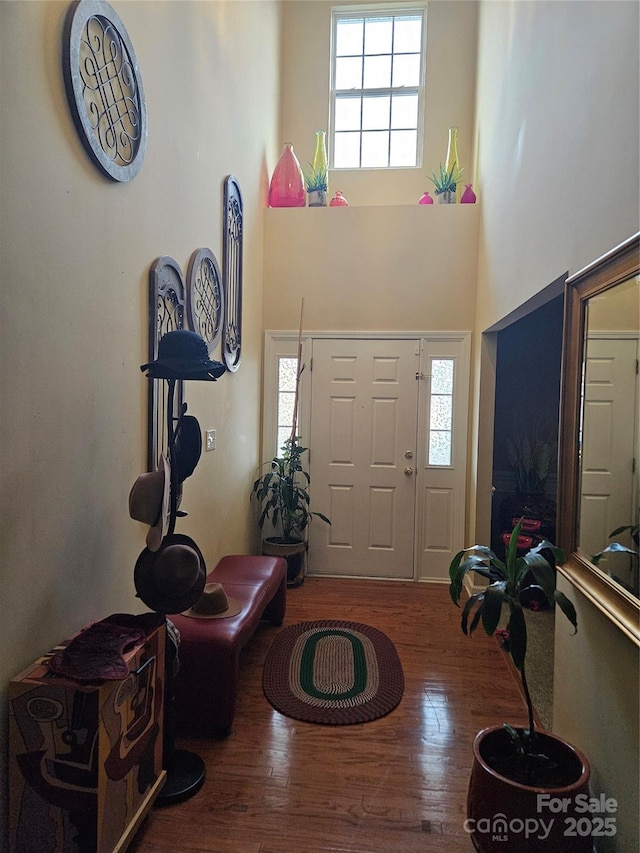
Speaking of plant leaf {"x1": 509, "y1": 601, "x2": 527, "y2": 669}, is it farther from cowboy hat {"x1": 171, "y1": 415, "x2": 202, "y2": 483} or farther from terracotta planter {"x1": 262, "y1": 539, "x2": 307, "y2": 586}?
terracotta planter {"x1": 262, "y1": 539, "x2": 307, "y2": 586}

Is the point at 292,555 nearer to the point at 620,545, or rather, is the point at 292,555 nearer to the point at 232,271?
the point at 232,271

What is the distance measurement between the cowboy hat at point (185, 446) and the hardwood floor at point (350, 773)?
1203 mm

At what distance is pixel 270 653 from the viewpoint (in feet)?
9.39

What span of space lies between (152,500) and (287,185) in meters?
3.50

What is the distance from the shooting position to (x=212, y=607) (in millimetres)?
2326

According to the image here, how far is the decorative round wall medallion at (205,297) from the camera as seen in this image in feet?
8.70

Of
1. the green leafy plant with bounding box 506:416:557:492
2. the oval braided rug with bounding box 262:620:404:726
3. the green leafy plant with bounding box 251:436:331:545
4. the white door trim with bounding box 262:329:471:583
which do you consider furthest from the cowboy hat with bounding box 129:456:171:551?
the green leafy plant with bounding box 506:416:557:492

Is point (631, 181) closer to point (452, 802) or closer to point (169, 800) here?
point (452, 802)

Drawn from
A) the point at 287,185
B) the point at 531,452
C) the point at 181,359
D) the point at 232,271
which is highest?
the point at 287,185

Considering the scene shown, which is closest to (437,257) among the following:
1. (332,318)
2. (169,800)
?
(332,318)

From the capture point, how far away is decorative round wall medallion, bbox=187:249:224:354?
2650 mm

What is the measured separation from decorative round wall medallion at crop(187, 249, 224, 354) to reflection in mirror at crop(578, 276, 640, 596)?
6.17 ft

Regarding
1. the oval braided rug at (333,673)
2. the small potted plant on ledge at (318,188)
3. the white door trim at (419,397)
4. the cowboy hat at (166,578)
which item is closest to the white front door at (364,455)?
the white door trim at (419,397)

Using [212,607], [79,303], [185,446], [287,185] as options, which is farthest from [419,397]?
[79,303]
